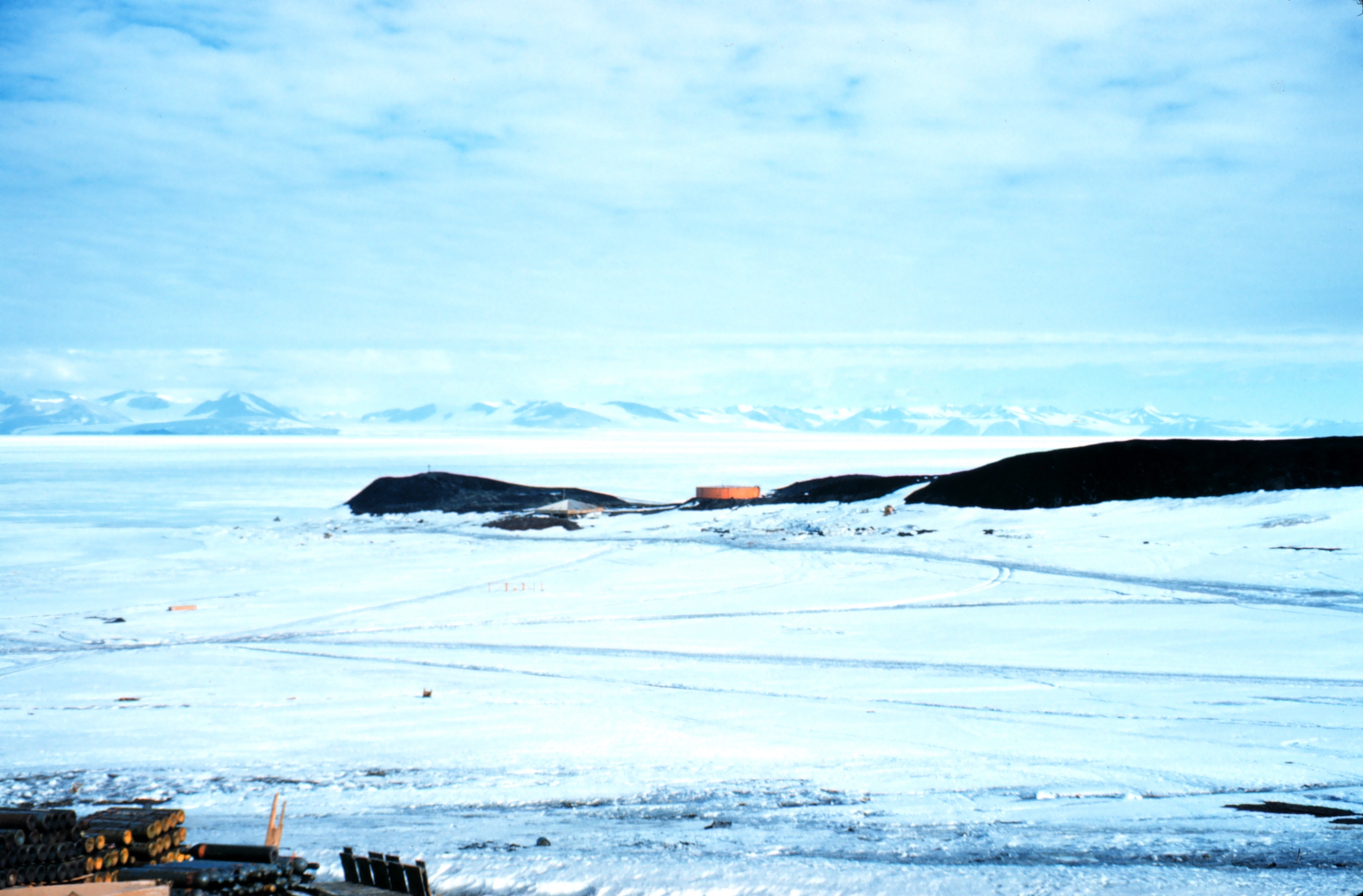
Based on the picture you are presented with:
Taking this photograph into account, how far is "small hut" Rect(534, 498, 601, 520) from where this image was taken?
42156mm

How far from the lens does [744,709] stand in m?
11.0

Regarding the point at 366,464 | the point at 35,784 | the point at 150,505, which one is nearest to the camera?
the point at 35,784

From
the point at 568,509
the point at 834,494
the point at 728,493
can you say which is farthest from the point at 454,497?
the point at 834,494

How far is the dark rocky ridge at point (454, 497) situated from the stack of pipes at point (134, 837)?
37456 mm

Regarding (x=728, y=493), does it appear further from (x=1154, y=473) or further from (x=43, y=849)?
(x=43, y=849)

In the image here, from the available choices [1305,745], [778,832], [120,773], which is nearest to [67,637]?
[120,773]

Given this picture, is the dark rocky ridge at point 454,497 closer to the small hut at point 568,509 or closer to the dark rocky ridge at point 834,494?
the small hut at point 568,509

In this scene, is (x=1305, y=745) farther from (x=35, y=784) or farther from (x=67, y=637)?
(x=67, y=637)

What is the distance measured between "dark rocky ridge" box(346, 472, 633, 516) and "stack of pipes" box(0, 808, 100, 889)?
3804 cm

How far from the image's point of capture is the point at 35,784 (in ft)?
27.7

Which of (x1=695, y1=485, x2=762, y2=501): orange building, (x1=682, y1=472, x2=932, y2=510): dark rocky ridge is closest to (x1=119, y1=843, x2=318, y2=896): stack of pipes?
(x1=682, y1=472, x2=932, y2=510): dark rocky ridge

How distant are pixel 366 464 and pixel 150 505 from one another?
216ft

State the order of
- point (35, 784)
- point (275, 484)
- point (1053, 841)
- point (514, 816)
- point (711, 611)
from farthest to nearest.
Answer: point (275, 484), point (711, 611), point (35, 784), point (514, 816), point (1053, 841)

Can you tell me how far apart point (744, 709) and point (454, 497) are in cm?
4039
